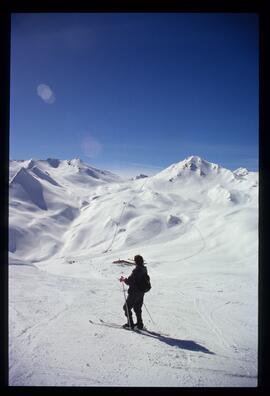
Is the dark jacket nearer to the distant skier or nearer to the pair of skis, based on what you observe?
the distant skier

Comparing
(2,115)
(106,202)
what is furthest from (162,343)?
(106,202)

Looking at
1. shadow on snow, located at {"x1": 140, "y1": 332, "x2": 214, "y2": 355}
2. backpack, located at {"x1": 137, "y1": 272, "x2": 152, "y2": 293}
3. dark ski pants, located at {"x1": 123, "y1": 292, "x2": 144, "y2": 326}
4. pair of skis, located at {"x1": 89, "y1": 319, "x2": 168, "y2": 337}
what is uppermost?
backpack, located at {"x1": 137, "y1": 272, "x2": 152, "y2": 293}

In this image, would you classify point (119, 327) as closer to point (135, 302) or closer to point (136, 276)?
point (135, 302)

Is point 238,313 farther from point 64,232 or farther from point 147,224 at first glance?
point 64,232

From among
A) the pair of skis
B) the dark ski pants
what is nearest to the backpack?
the dark ski pants

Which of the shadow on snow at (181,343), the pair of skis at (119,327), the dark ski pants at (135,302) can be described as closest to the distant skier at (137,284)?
the dark ski pants at (135,302)

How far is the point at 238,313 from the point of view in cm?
841

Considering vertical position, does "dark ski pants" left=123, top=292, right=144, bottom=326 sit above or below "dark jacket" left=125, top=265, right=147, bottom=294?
below

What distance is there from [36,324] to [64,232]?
4626 inches

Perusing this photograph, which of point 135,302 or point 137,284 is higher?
point 137,284

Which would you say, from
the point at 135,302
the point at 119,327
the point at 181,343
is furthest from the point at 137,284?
the point at 181,343

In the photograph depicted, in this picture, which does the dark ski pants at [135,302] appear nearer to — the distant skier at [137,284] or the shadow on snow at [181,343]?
the distant skier at [137,284]

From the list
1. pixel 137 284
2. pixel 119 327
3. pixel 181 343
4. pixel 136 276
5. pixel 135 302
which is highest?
pixel 136 276

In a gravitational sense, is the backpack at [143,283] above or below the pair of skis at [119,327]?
above
